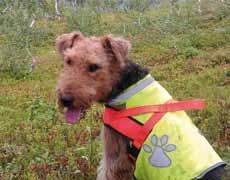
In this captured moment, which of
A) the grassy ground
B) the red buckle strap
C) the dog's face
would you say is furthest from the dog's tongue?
the grassy ground

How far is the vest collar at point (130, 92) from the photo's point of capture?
6.03 meters

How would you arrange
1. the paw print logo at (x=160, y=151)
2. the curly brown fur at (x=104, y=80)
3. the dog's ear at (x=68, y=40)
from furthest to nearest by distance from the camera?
the dog's ear at (x=68, y=40) → the curly brown fur at (x=104, y=80) → the paw print logo at (x=160, y=151)

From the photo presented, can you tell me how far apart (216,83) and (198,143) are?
25.7 feet

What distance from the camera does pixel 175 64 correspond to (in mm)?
15750

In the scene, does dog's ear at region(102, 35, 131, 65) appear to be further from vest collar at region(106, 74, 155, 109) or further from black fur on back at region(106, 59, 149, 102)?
vest collar at region(106, 74, 155, 109)

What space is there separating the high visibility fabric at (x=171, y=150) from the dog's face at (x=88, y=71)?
0.44 metres

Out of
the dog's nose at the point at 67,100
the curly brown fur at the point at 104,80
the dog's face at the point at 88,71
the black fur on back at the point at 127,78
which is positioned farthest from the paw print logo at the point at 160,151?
the dog's nose at the point at 67,100

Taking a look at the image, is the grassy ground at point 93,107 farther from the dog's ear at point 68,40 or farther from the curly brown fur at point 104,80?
the dog's ear at point 68,40

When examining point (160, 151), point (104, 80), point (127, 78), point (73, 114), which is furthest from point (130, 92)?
point (160, 151)

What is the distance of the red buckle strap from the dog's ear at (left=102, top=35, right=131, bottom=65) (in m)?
0.69

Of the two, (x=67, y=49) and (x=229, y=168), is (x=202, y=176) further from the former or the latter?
(x=67, y=49)

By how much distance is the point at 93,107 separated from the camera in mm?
10094

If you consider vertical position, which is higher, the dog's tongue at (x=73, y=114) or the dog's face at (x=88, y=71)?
the dog's face at (x=88, y=71)

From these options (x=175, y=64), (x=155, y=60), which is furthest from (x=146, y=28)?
(x=175, y=64)
